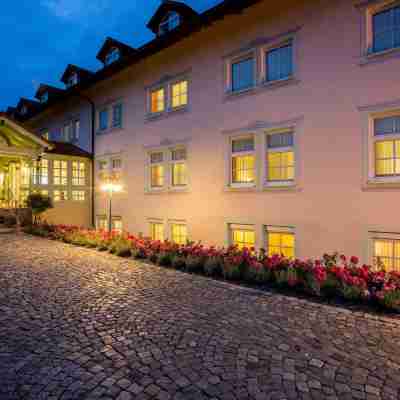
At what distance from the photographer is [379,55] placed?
27.0ft

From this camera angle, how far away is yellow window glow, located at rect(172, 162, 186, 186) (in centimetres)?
1366

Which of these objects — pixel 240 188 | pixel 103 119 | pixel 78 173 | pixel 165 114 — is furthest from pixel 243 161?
pixel 78 173

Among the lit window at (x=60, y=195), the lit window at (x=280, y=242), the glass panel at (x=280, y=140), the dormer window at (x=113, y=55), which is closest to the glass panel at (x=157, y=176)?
the glass panel at (x=280, y=140)

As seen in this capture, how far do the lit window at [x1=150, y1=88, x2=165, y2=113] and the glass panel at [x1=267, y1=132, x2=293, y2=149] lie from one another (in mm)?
5920

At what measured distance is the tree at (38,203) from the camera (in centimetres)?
1557

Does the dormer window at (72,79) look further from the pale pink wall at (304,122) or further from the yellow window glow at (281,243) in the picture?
the yellow window glow at (281,243)

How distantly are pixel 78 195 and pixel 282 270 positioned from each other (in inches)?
572

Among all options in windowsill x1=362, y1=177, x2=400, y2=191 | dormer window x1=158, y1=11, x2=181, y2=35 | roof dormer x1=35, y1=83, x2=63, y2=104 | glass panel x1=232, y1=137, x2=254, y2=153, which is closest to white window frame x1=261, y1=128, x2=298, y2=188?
glass panel x1=232, y1=137, x2=254, y2=153

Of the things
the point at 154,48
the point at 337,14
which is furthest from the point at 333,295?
the point at 154,48

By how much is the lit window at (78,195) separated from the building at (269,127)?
383cm

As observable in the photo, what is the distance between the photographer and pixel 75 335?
4.45 metres

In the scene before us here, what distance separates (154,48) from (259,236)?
339 inches

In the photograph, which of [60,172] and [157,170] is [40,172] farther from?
[157,170]

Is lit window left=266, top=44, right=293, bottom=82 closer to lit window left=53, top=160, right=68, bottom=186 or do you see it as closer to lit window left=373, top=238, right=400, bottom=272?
lit window left=373, top=238, right=400, bottom=272
